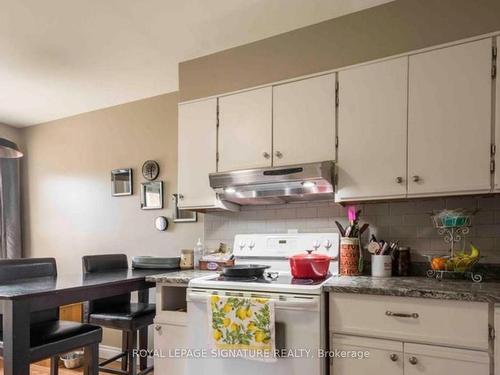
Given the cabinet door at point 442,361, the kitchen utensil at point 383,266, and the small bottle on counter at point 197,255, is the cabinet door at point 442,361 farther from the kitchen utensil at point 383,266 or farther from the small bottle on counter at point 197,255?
the small bottle on counter at point 197,255

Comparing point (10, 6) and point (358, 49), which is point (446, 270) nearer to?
point (358, 49)

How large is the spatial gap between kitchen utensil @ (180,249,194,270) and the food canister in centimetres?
113

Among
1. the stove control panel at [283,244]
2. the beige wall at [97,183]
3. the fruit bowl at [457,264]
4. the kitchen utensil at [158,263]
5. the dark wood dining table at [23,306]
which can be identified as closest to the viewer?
the dark wood dining table at [23,306]

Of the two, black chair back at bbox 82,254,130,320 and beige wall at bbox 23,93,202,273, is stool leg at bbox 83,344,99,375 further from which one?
beige wall at bbox 23,93,202,273

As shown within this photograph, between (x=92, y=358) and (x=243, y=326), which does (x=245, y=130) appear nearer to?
(x=243, y=326)

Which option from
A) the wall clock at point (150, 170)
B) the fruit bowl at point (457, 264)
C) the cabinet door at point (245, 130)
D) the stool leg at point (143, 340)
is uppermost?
the cabinet door at point (245, 130)

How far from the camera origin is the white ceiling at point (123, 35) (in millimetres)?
2113

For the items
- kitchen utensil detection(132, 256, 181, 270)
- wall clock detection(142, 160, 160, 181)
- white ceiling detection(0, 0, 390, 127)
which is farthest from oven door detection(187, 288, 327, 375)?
wall clock detection(142, 160, 160, 181)

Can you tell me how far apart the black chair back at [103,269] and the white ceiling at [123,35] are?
148cm

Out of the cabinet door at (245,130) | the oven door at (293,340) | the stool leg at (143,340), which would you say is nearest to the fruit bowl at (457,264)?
the oven door at (293,340)

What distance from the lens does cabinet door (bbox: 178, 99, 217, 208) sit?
Result: 254cm

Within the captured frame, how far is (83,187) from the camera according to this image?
Result: 3.79m

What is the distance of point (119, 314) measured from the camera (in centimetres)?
243

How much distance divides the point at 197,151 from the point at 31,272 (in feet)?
4.30
